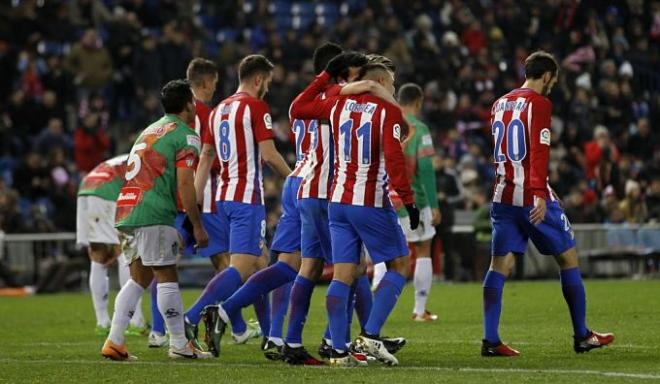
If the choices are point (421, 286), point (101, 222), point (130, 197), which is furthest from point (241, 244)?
point (421, 286)

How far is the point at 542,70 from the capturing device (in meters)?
11.0

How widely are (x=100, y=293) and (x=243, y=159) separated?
141 inches

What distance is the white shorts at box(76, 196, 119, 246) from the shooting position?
15.0 meters

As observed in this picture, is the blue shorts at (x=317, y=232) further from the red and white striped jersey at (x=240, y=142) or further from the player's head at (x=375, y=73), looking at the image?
the red and white striped jersey at (x=240, y=142)

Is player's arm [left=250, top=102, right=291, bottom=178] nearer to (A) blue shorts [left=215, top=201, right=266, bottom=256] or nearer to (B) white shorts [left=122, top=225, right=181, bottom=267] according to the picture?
(A) blue shorts [left=215, top=201, right=266, bottom=256]

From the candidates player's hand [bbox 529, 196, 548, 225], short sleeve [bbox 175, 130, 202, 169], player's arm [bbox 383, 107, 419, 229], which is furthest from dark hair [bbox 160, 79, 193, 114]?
player's hand [bbox 529, 196, 548, 225]

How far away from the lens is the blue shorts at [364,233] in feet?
32.9

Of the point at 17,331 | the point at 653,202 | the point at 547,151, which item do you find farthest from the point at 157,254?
the point at 653,202

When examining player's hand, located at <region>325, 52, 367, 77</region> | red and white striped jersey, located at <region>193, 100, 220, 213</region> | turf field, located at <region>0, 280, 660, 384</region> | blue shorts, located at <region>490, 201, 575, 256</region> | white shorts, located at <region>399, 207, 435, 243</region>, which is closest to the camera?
turf field, located at <region>0, 280, 660, 384</region>

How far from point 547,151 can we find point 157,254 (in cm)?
306

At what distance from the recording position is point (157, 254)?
10812 mm

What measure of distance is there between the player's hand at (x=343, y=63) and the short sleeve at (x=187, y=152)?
1.29 metres

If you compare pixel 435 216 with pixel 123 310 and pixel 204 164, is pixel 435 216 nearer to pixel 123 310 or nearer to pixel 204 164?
pixel 204 164

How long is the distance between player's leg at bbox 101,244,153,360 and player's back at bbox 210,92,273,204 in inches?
46.7
